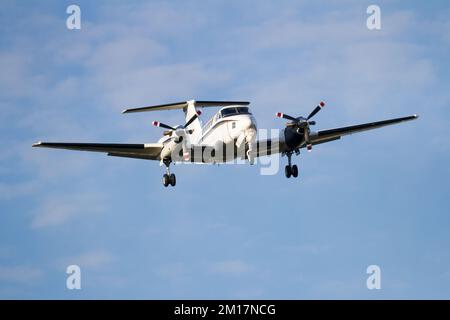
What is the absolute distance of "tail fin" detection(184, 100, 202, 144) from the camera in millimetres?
53844

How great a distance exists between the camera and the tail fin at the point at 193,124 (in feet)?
177

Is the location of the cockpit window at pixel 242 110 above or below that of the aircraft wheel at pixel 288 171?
above

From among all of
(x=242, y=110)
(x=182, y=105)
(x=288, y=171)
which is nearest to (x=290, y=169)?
(x=288, y=171)

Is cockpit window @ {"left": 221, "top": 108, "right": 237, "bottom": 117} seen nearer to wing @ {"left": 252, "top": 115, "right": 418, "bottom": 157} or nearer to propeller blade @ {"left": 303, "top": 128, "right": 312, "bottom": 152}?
wing @ {"left": 252, "top": 115, "right": 418, "bottom": 157}

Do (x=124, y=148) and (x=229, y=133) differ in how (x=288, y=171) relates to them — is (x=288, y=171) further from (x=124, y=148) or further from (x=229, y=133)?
(x=124, y=148)

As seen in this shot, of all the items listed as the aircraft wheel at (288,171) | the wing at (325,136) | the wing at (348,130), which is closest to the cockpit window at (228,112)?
the wing at (325,136)

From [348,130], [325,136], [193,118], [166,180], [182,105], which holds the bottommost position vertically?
[166,180]

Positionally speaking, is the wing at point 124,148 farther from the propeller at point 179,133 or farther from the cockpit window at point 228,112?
the cockpit window at point 228,112

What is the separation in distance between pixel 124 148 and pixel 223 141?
6655 mm

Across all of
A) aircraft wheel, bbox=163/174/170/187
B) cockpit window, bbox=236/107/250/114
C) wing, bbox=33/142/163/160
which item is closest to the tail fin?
wing, bbox=33/142/163/160

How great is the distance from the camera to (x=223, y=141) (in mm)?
50188

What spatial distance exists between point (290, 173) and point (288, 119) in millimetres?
3401
